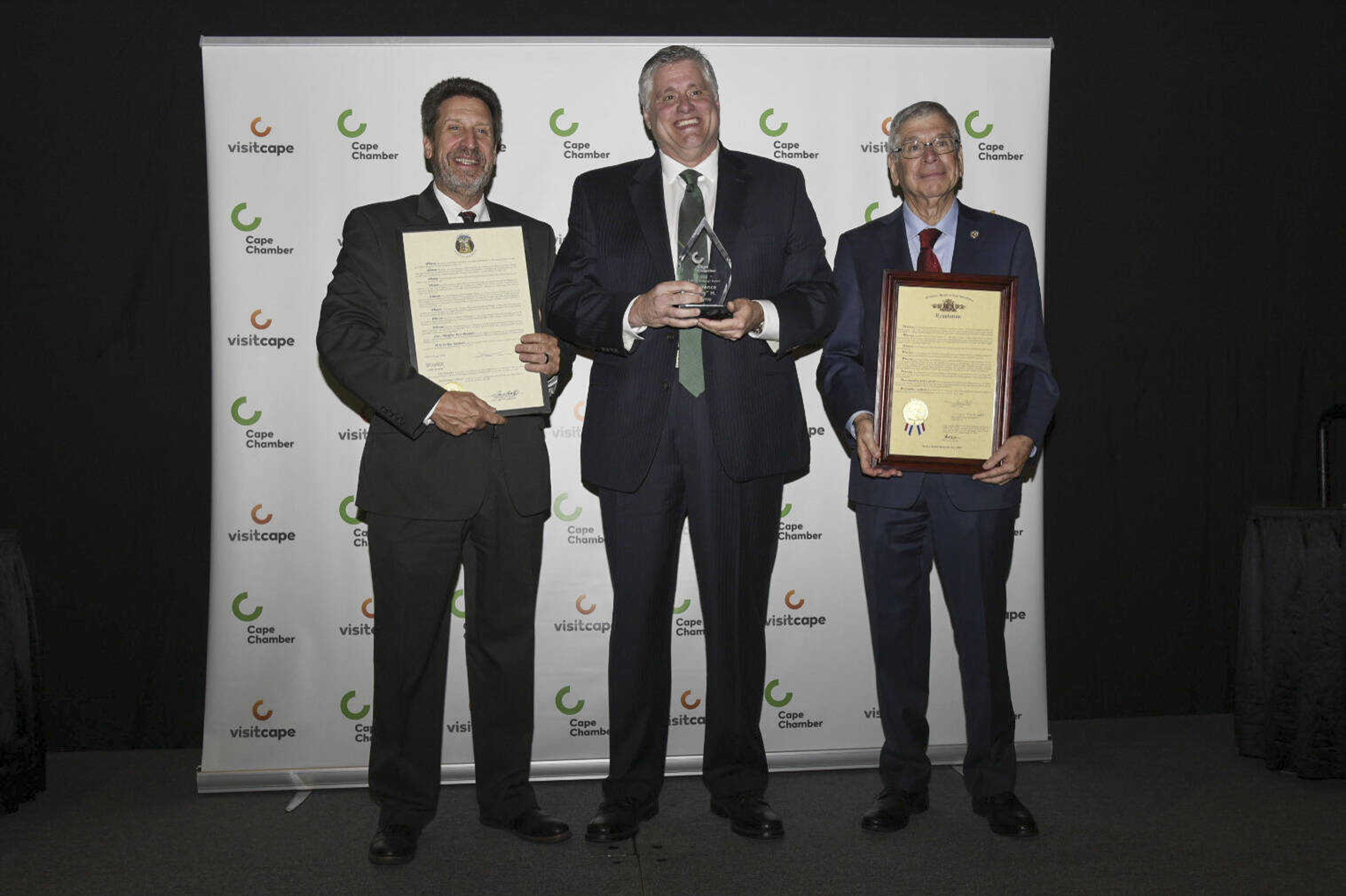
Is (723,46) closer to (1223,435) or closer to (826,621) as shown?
(826,621)

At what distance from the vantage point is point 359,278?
289 centimetres

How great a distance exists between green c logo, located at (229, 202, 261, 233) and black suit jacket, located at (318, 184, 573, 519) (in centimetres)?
72

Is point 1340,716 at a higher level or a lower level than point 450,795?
higher

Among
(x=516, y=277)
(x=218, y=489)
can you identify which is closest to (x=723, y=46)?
(x=516, y=277)

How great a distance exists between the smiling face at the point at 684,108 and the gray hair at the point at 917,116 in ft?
1.67

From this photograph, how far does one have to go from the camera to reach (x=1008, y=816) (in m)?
2.92

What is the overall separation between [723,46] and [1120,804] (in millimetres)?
2784

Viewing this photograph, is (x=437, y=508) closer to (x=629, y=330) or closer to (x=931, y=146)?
(x=629, y=330)

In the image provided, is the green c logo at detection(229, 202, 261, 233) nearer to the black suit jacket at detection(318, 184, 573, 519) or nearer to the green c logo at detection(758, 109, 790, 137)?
the black suit jacket at detection(318, 184, 573, 519)

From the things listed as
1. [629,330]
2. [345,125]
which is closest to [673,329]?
[629,330]

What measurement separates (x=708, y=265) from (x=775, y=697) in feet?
5.25

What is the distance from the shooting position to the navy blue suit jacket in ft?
9.59

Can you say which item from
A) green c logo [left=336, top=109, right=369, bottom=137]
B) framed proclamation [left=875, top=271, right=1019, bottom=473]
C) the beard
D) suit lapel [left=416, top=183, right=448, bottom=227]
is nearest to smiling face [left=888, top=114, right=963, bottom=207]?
framed proclamation [left=875, top=271, right=1019, bottom=473]

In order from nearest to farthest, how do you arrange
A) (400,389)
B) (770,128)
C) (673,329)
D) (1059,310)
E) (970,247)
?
1. (400,389)
2. (673,329)
3. (970,247)
4. (770,128)
5. (1059,310)
